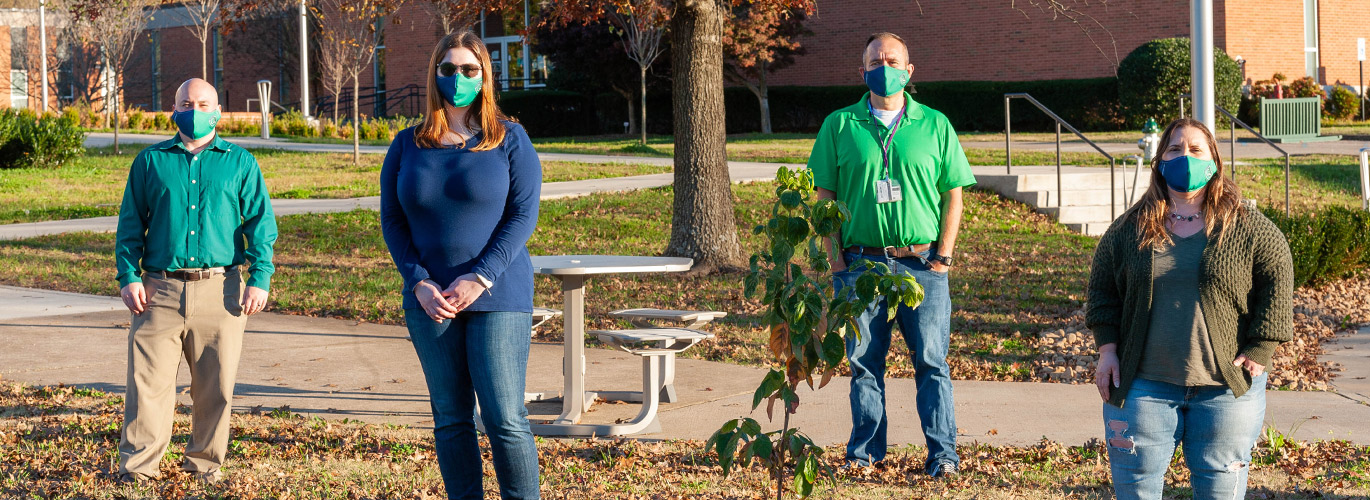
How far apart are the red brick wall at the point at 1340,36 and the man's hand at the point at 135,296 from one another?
101 feet

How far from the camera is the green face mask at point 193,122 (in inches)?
182

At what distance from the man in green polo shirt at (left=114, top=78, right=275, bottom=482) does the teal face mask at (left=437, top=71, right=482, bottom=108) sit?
1.24m

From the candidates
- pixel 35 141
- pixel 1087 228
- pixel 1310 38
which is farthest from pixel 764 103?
pixel 1087 228

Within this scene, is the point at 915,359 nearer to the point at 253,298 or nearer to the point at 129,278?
the point at 253,298

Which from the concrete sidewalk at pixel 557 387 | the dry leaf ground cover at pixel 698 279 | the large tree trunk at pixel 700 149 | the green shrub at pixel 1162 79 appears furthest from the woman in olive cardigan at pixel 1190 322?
the green shrub at pixel 1162 79

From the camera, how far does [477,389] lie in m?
3.76

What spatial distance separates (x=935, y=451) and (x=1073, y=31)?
27.2 meters

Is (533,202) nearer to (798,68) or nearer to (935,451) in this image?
(935,451)

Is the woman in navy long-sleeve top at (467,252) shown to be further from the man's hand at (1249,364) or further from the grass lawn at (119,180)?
the grass lawn at (119,180)

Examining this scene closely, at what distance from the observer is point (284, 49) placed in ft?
143

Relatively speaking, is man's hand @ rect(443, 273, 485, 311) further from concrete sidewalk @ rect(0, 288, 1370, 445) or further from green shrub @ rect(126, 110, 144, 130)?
green shrub @ rect(126, 110, 144, 130)

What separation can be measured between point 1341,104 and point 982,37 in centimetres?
818

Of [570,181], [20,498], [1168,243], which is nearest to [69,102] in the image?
[570,181]

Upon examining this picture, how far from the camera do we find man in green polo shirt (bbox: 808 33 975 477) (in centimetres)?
466
